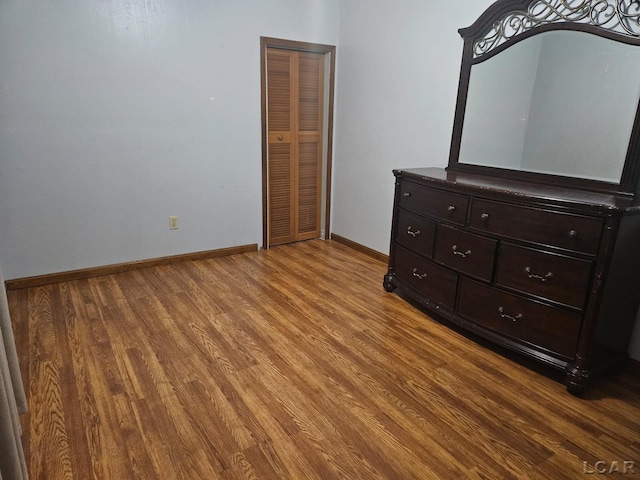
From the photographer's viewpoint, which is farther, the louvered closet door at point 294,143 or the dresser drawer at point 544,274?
the louvered closet door at point 294,143

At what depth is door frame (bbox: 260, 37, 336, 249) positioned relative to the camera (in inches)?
145

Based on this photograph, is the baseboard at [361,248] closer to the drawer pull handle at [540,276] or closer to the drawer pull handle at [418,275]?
the drawer pull handle at [418,275]

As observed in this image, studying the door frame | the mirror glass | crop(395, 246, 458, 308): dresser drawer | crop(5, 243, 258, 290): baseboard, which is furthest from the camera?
the door frame

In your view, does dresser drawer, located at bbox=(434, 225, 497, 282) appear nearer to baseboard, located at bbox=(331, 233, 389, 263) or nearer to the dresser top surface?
the dresser top surface

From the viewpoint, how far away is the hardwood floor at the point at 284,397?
1620 millimetres

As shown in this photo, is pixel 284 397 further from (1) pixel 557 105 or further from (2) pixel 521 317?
(1) pixel 557 105

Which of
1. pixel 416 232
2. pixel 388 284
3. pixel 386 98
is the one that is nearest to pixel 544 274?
pixel 416 232

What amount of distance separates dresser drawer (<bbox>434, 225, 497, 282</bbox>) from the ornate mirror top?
1.20 metres

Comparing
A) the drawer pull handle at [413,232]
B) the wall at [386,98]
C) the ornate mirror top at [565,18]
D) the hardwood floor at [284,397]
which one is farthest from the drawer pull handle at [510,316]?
the ornate mirror top at [565,18]

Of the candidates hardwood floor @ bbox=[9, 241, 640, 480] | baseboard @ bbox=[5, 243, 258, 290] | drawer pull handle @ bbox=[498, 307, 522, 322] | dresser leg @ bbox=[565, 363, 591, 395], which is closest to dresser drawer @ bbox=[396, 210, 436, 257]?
hardwood floor @ bbox=[9, 241, 640, 480]

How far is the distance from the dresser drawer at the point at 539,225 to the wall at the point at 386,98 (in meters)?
0.96

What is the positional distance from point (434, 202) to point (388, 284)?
2.62 ft

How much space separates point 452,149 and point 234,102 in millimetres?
1845

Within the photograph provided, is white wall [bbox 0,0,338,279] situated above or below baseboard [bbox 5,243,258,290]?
above
